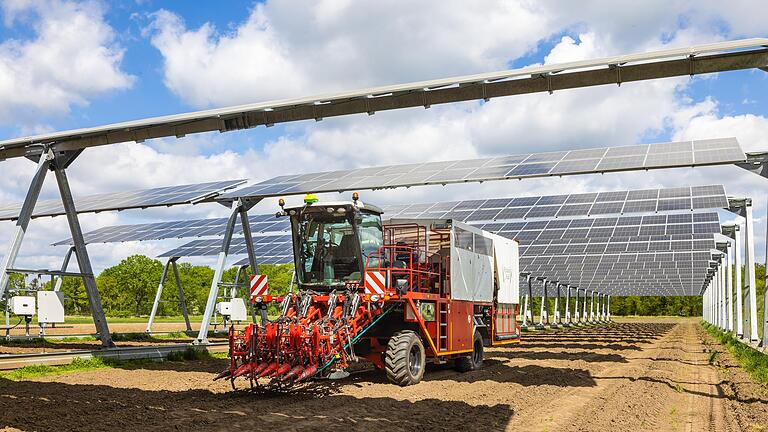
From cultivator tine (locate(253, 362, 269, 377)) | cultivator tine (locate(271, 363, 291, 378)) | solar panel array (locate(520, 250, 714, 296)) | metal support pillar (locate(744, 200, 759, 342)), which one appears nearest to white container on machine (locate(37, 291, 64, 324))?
cultivator tine (locate(253, 362, 269, 377))

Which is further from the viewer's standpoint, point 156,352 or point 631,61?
point 156,352

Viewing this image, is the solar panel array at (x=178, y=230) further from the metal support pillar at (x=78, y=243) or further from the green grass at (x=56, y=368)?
the green grass at (x=56, y=368)

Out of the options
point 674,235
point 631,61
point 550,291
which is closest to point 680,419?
point 631,61

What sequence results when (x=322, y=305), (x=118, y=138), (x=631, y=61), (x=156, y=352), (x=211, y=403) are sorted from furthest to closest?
(x=156, y=352) < (x=118, y=138) < (x=322, y=305) < (x=631, y=61) < (x=211, y=403)

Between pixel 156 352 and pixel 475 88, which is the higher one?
pixel 475 88

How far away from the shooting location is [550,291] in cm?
6550

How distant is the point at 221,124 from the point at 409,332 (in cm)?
616

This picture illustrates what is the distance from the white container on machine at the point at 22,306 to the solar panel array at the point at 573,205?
1221 centimetres

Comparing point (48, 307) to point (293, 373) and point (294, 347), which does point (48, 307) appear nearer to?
point (294, 347)

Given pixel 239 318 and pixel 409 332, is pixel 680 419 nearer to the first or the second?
pixel 409 332

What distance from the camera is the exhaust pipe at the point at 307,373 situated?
35.7 feet

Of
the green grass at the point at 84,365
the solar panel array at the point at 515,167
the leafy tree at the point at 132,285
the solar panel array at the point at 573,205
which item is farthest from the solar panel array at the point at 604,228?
the leafy tree at the point at 132,285

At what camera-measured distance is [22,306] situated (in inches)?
777

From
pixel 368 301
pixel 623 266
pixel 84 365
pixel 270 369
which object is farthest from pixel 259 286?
pixel 623 266
